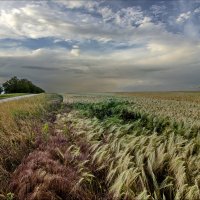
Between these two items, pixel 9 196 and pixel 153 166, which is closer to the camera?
pixel 9 196

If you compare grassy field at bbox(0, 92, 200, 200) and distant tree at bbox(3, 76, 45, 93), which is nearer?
grassy field at bbox(0, 92, 200, 200)

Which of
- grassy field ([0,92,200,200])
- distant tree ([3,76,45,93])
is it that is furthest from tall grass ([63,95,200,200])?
distant tree ([3,76,45,93])

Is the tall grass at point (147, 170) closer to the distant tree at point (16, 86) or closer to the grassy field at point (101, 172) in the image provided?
the grassy field at point (101, 172)

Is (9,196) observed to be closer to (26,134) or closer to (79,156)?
(79,156)

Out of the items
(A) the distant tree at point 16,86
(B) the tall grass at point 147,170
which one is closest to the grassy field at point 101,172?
(B) the tall grass at point 147,170

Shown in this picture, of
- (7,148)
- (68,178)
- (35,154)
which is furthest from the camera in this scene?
(7,148)

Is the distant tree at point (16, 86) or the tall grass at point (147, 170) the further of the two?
the distant tree at point (16, 86)

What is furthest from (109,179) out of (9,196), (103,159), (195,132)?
(195,132)

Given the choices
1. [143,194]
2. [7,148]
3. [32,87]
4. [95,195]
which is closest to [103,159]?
[95,195]

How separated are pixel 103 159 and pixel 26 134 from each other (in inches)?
109

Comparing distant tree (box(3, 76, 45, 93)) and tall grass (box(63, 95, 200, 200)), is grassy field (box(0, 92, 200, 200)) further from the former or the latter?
distant tree (box(3, 76, 45, 93))

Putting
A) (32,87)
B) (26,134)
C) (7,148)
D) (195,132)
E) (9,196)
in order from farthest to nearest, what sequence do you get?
(32,87)
(195,132)
(26,134)
(7,148)
(9,196)

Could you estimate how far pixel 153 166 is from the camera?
20.0ft

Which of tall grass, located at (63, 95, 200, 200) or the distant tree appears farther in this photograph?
the distant tree
